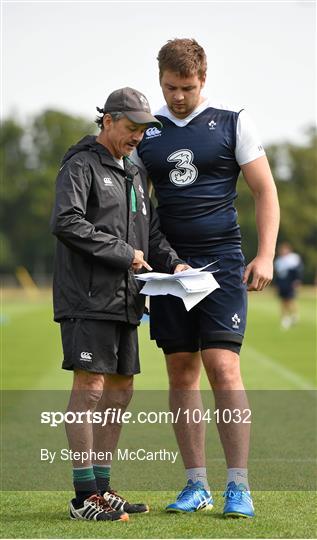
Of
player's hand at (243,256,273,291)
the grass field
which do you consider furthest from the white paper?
the grass field

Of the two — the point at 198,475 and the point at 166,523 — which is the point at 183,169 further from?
the point at 166,523

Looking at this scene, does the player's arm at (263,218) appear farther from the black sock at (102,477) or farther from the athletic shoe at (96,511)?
the athletic shoe at (96,511)

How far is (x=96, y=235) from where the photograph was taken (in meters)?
5.54

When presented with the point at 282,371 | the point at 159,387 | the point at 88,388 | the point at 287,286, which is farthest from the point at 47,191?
the point at 88,388

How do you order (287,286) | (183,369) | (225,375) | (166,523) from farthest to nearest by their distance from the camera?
1. (287,286)
2. (183,369)
3. (225,375)
4. (166,523)

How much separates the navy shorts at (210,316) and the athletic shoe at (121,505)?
0.83m

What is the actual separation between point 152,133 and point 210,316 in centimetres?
106

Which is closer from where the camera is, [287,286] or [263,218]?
[263,218]

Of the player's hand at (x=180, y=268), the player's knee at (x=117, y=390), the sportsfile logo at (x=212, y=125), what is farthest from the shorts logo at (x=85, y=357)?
the sportsfile logo at (x=212, y=125)

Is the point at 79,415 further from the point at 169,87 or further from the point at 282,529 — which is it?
the point at 169,87

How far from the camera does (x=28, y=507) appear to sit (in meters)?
6.07

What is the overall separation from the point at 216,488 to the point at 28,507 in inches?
48.8

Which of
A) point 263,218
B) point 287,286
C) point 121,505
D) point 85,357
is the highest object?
point 263,218

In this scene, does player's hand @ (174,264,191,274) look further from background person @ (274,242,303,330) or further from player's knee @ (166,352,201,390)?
background person @ (274,242,303,330)
